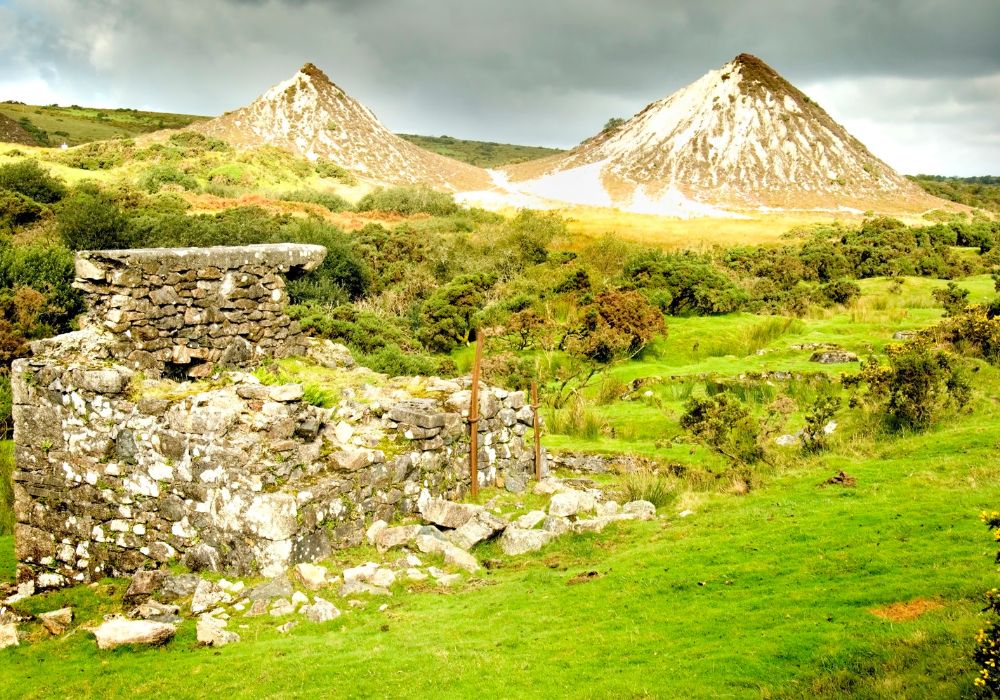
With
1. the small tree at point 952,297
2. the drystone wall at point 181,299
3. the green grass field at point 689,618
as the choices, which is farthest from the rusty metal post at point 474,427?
the small tree at point 952,297

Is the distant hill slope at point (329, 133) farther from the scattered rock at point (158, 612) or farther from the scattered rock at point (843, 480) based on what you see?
the scattered rock at point (158, 612)

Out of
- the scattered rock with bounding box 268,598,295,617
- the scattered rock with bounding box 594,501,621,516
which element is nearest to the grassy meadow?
the scattered rock with bounding box 268,598,295,617

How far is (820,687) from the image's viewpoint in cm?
552

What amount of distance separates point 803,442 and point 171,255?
1154cm

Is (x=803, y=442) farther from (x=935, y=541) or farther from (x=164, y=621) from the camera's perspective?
(x=164, y=621)

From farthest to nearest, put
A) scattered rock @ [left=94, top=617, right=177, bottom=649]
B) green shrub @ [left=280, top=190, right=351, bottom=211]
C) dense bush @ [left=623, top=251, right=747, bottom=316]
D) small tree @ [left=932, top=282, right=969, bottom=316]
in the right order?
green shrub @ [left=280, top=190, right=351, bottom=211], dense bush @ [left=623, top=251, right=747, bottom=316], small tree @ [left=932, top=282, right=969, bottom=316], scattered rock @ [left=94, top=617, right=177, bottom=649]

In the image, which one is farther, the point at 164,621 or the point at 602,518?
the point at 602,518

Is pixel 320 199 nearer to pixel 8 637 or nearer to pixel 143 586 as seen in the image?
pixel 143 586

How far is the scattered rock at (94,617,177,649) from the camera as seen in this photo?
800 cm

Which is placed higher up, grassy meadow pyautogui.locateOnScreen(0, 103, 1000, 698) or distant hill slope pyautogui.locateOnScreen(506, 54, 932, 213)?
distant hill slope pyautogui.locateOnScreen(506, 54, 932, 213)

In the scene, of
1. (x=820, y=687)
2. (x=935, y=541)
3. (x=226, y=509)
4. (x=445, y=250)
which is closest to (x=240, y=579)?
(x=226, y=509)

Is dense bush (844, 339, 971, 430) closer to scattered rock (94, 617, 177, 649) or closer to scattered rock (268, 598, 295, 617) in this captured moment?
scattered rock (268, 598, 295, 617)

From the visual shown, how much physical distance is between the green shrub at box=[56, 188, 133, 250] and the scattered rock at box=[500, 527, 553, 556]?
79.1 feet

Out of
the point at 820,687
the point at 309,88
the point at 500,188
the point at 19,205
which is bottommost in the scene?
the point at 820,687
